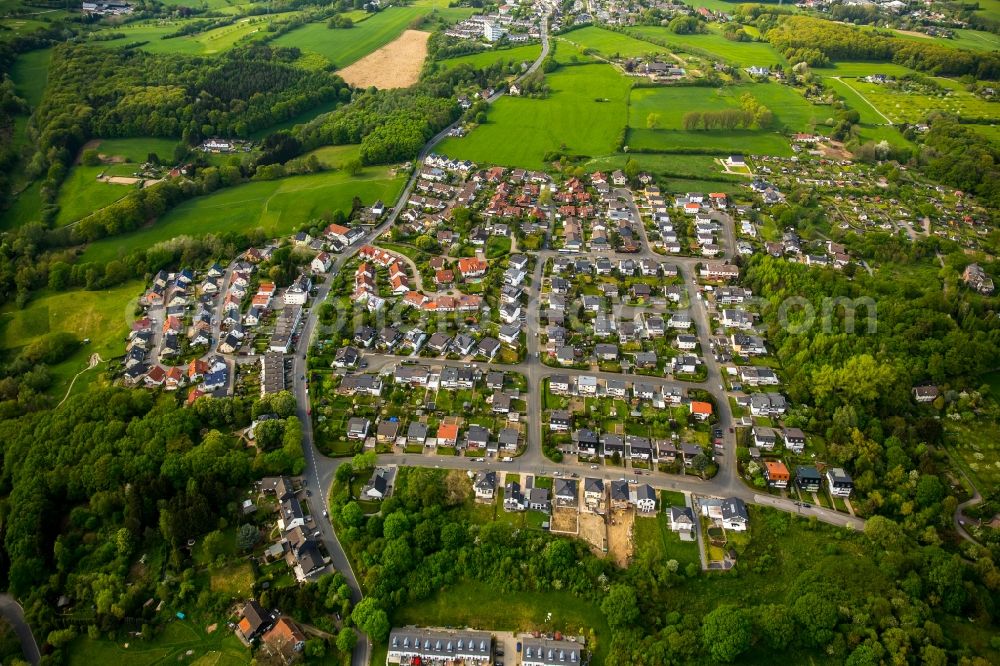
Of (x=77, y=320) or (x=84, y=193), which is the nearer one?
(x=77, y=320)

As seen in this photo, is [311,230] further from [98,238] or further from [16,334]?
[16,334]

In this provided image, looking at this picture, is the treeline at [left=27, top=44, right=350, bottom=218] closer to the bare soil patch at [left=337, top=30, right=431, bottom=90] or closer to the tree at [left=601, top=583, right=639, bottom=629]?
the bare soil patch at [left=337, top=30, right=431, bottom=90]

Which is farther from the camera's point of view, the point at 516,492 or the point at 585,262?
the point at 585,262

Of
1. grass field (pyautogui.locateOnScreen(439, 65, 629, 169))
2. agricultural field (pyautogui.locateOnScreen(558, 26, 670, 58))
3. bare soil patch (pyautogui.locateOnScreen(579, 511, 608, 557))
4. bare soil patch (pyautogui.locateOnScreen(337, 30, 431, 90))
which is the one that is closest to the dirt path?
bare soil patch (pyautogui.locateOnScreen(579, 511, 608, 557))

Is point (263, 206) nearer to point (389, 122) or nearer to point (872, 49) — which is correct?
point (389, 122)

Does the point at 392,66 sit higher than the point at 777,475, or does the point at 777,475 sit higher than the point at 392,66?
the point at 392,66

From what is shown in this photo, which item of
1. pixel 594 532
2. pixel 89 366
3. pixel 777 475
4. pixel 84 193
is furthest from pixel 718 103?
pixel 89 366

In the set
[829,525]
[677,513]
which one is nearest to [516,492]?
[677,513]

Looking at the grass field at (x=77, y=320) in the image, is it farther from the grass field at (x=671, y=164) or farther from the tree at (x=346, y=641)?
the grass field at (x=671, y=164)
